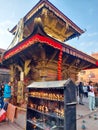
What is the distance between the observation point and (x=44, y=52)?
8375 millimetres

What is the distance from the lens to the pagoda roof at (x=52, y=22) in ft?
33.2

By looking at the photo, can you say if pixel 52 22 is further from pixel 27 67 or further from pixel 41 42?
pixel 41 42

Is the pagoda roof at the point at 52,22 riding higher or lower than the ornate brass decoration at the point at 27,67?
higher

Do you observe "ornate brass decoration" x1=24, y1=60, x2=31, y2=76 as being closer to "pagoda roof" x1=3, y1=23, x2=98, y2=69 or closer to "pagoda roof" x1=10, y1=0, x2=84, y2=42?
"pagoda roof" x1=3, y1=23, x2=98, y2=69

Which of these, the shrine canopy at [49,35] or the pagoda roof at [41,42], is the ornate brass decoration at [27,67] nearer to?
the shrine canopy at [49,35]

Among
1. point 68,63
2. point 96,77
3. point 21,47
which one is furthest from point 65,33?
point 96,77

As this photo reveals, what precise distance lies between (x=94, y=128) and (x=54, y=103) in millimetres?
2335

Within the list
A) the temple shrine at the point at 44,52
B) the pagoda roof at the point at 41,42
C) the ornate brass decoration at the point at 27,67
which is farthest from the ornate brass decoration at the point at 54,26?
the pagoda roof at the point at 41,42

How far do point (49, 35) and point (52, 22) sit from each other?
488 cm

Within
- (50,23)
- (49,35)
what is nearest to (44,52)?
(49,35)

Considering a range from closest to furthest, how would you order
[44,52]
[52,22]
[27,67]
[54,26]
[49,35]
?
1. [49,35]
2. [44,52]
3. [27,67]
4. [52,22]
5. [54,26]

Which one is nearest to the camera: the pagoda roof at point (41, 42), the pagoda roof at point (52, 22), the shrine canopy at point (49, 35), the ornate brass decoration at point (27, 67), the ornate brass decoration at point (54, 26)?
the pagoda roof at point (41, 42)

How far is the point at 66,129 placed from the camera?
13.0 feet

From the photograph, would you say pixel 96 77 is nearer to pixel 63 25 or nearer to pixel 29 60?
pixel 63 25
